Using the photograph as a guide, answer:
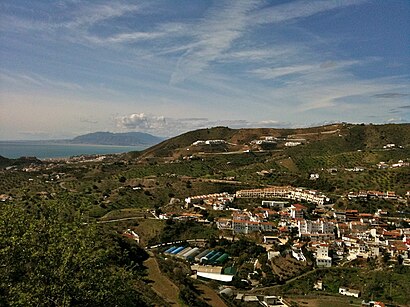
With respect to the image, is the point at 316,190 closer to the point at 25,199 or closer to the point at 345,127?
the point at 25,199

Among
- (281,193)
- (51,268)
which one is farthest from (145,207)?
(51,268)

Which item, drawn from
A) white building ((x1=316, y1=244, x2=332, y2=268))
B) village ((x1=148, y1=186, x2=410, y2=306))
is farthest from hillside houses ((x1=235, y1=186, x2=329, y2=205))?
white building ((x1=316, y1=244, x2=332, y2=268))

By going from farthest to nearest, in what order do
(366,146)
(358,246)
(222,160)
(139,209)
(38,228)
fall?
(366,146) → (222,160) → (139,209) → (358,246) → (38,228)

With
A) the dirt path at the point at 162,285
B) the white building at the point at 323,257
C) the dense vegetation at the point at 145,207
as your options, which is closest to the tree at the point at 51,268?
the dense vegetation at the point at 145,207

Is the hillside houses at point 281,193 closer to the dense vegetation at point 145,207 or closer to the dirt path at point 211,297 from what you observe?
the dense vegetation at point 145,207

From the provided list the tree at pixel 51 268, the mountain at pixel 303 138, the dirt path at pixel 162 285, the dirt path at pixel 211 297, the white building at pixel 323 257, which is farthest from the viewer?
the mountain at pixel 303 138

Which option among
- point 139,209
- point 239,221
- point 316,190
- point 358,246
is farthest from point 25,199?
point 316,190

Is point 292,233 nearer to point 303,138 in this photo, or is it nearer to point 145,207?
point 145,207
